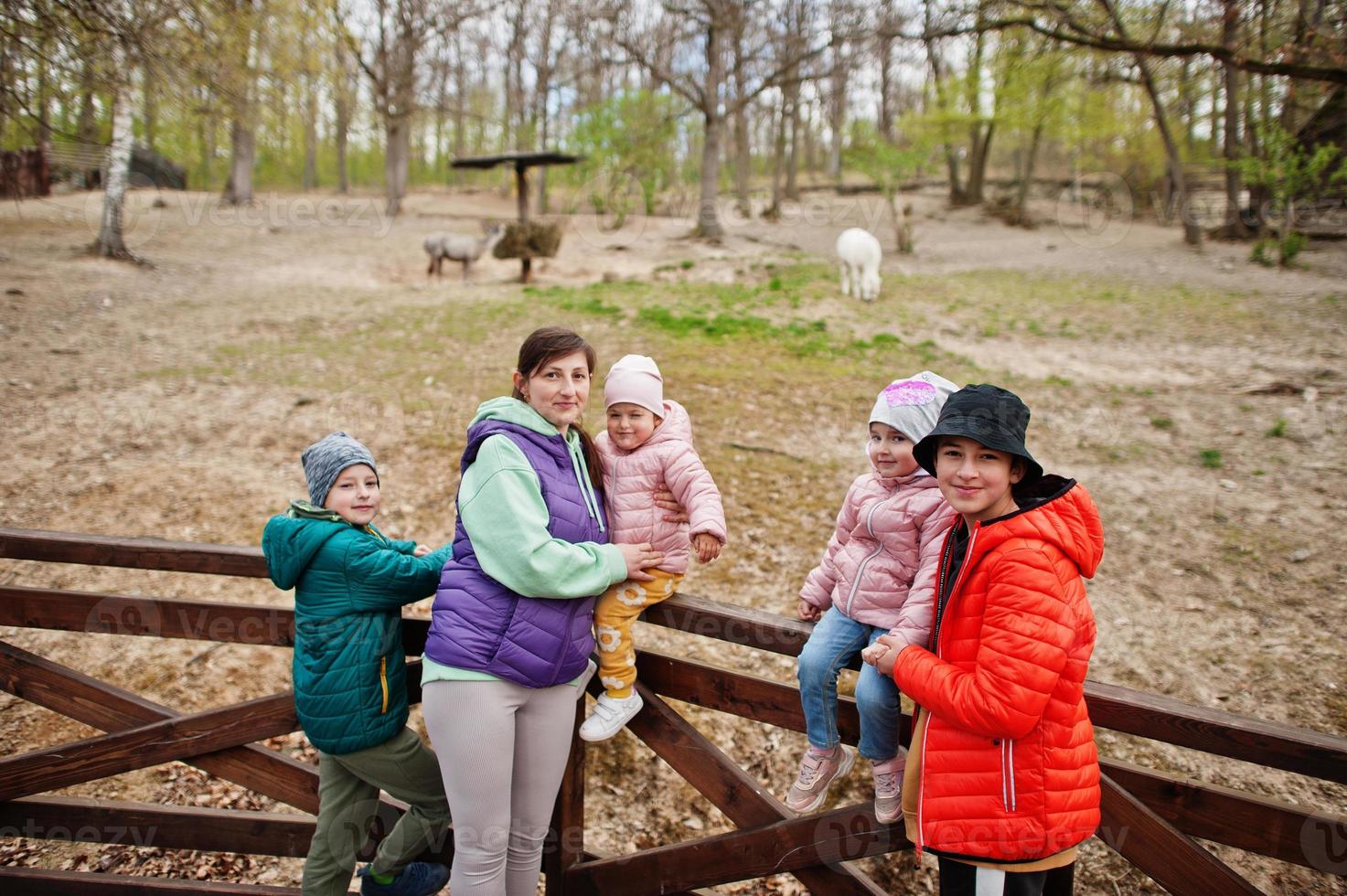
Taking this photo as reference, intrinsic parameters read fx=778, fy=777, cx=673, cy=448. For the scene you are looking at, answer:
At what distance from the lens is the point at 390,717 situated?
7.79 feet

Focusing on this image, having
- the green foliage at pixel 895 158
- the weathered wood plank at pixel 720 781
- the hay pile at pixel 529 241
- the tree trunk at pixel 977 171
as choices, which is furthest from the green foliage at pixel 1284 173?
the weathered wood plank at pixel 720 781

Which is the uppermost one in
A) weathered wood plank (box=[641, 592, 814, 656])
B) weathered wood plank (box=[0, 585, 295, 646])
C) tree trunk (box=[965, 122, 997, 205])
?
tree trunk (box=[965, 122, 997, 205])

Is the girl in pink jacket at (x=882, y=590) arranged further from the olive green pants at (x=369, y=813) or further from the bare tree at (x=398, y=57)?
the bare tree at (x=398, y=57)

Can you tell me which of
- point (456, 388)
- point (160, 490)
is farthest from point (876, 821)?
point (456, 388)

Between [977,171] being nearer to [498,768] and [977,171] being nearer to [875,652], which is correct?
[875,652]

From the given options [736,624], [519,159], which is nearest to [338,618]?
[736,624]

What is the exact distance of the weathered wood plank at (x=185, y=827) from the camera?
2982mm

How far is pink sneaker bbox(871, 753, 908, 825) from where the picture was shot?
2115 millimetres

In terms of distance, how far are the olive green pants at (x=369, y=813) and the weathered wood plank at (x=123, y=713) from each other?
1.38 feet

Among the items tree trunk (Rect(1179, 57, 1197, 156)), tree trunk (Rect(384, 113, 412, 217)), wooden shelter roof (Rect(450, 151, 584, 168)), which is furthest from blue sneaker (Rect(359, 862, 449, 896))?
tree trunk (Rect(384, 113, 412, 217))

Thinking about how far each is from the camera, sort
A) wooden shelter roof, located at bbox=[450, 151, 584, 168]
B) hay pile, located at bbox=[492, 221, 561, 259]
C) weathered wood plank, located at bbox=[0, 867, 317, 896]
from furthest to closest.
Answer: wooden shelter roof, located at bbox=[450, 151, 584, 168]
hay pile, located at bbox=[492, 221, 561, 259]
weathered wood plank, located at bbox=[0, 867, 317, 896]

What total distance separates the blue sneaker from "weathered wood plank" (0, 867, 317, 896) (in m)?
0.52

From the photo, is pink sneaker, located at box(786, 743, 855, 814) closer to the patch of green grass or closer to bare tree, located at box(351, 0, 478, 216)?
the patch of green grass

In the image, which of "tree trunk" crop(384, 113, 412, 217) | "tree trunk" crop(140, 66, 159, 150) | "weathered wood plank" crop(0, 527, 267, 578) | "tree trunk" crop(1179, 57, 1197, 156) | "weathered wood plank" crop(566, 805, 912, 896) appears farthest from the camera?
"tree trunk" crop(384, 113, 412, 217)
